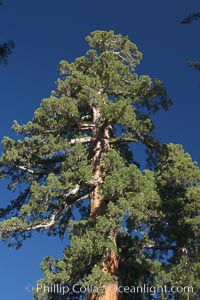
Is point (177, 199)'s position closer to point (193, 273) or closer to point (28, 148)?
point (193, 273)

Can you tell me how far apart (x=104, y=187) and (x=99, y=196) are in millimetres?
818

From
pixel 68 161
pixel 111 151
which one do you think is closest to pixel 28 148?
pixel 68 161

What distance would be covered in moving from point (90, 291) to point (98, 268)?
58 cm

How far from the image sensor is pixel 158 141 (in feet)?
51.9

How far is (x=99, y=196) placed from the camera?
43.2 ft

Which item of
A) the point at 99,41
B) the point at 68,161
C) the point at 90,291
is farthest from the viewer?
the point at 99,41

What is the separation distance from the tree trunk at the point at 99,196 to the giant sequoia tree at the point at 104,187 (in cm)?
3

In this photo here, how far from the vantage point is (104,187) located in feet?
40.8

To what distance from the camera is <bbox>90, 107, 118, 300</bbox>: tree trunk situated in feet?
38.1

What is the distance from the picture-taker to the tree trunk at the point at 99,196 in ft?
38.1

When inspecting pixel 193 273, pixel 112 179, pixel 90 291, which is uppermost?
pixel 112 179

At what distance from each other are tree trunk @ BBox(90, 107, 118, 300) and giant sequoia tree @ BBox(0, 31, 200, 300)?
0.03 meters

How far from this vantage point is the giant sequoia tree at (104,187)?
39.2 feet

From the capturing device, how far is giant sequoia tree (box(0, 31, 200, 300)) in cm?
1195
